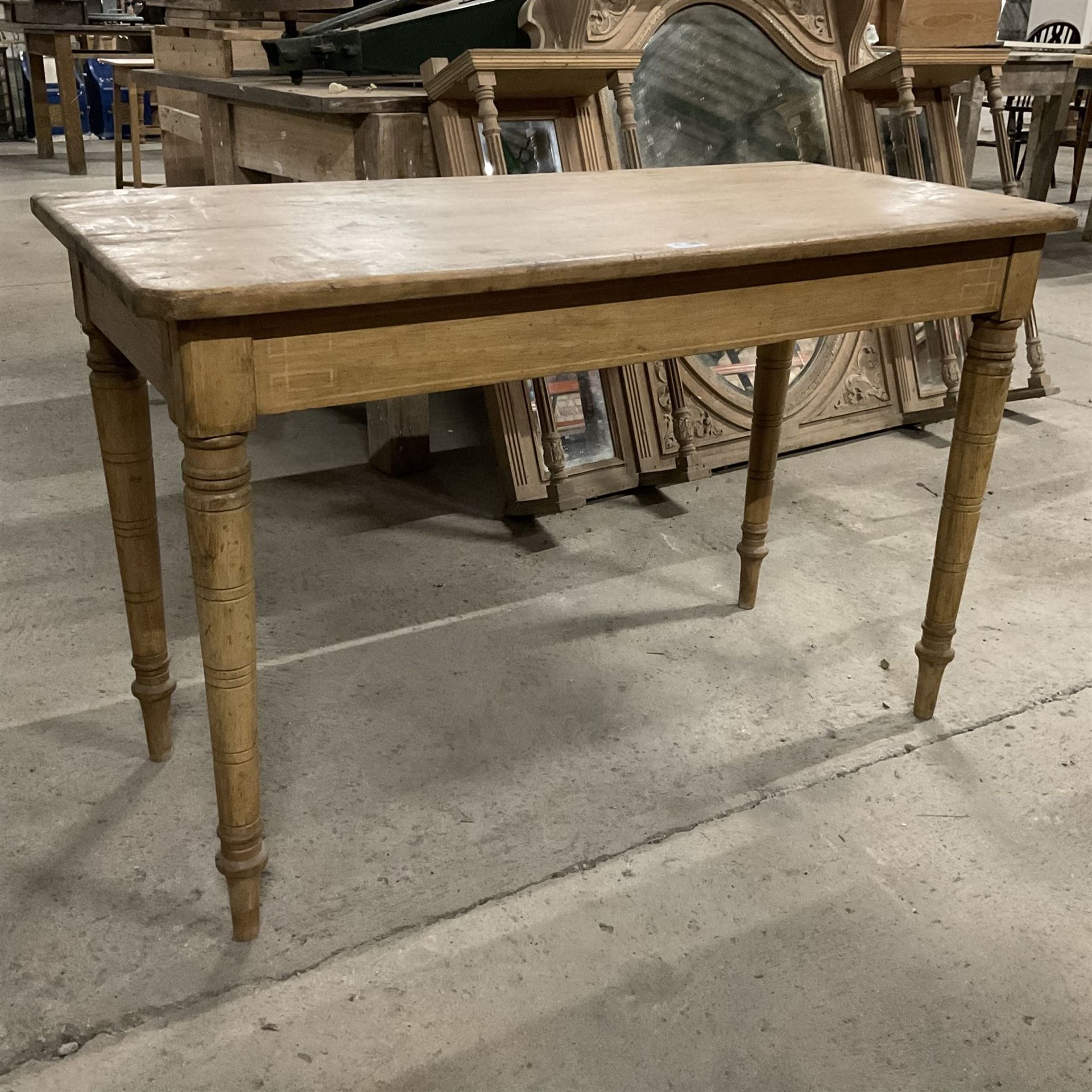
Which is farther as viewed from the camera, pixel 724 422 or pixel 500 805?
pixel 724 422

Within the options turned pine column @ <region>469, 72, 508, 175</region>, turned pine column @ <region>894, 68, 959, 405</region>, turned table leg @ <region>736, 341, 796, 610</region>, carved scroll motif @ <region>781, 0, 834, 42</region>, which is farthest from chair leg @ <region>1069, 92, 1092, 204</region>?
turned table leg @ <region>736, 341, 796, 610</region>

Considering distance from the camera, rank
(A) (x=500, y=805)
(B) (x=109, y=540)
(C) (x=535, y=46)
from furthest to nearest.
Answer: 1. (C) (x=535, y=46)
2. (B) (x=109, y=540)
3. (A) (x=500, y=805)

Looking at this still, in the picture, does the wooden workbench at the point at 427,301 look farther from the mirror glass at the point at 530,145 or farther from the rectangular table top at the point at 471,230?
the mirror glass at the point at 530,145

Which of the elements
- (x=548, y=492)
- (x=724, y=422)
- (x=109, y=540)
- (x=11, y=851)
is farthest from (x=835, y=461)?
(x=11, y=851)

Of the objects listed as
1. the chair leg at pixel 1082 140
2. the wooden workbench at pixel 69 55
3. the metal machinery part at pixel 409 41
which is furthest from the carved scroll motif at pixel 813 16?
the wooden workbench at pixel 69 55

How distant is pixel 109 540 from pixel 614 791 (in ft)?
4.47

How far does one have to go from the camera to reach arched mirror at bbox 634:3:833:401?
9.37 feet

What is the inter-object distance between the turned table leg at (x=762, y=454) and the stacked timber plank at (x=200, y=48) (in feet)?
6.50

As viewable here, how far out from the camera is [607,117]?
275cm

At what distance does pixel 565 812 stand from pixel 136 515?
75 cm

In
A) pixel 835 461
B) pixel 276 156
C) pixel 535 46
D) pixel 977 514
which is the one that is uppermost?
pixel 535 46

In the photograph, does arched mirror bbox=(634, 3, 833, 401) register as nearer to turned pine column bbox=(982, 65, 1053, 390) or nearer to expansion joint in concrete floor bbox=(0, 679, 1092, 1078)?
turned pine column bbox=(982, 65, 1053, 390)

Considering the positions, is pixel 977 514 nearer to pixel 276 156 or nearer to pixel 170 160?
pixel 276 156

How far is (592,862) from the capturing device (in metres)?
1.60
